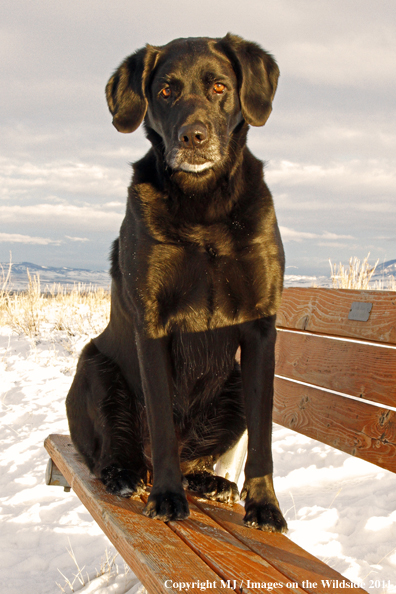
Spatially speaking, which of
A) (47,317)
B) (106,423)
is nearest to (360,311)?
(106,423)

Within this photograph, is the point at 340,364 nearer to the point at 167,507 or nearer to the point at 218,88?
Answer: the point at 167,507

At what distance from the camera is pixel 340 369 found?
2.04 m

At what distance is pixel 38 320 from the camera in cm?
797


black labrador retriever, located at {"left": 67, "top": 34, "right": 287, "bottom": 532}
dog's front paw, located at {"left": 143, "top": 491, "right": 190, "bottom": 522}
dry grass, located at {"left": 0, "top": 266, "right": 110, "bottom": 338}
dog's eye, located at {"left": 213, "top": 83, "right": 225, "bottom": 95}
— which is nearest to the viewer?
dog's front paw, located at {"left": 143, "top": 491, "right": 190, "bottom": 522}

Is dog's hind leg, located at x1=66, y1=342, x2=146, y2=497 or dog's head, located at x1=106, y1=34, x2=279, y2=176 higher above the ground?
dog's head, located at x1=106, y1=34, x2=279, y2=176

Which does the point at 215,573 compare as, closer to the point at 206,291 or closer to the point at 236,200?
the point at 206,291

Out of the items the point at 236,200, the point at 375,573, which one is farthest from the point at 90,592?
the point at 236,200

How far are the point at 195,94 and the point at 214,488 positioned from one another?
4.53 feet

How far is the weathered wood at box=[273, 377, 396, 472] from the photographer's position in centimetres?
180

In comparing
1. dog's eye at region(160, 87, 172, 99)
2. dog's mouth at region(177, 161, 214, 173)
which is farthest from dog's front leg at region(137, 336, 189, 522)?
dog's eye at region(160, 87, 172, 99)

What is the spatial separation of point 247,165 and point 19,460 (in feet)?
9.30

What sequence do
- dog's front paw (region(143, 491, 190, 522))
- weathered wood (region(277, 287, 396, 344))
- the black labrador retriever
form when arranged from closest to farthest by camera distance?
dog's front paw (region(143, 491, 190, 522)), the black labrador retriever, weathered wood (region(277, 287, 396, 344))

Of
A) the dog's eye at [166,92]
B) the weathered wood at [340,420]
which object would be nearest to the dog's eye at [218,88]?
the dog's eye at [166,92]

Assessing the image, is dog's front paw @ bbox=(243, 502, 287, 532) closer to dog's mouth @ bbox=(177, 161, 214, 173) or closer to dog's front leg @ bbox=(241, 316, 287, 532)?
dog's front leg @ bbox=(241, 316, 287, 532)
